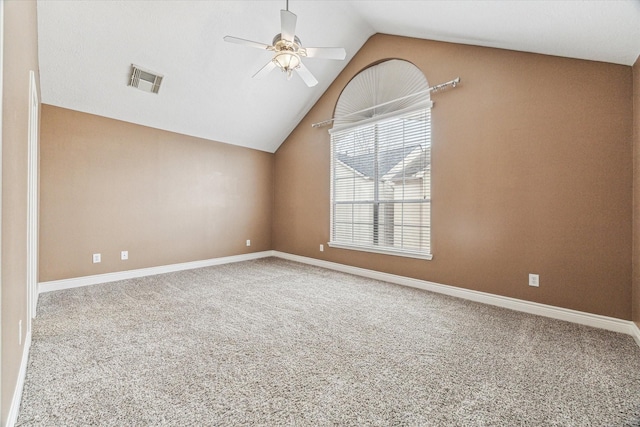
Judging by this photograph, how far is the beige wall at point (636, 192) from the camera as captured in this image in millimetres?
2268

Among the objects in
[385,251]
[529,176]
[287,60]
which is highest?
[287,60]

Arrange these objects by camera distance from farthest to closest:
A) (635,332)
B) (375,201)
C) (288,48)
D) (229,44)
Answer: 1. (375,201)
2. (229,44)
3. (288,48)
4. (635,332)

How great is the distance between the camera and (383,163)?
4.14 m

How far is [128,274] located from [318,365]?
3.56m

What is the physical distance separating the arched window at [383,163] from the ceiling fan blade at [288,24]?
75.5 inches

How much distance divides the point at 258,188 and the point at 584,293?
506cm

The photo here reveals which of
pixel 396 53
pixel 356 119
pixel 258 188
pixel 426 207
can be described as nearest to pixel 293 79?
pixel 356 119

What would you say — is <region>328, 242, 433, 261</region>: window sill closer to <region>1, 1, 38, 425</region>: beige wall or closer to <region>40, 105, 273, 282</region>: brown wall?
<region>40, 105, 273, 282</region>: brown wall

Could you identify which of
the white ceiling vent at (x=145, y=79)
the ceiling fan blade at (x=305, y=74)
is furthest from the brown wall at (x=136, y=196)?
the ceiling fan blade at (x=305, y=74)

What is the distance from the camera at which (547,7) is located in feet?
6.87

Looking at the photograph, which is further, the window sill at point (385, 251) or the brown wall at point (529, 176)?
the window sill at point (385, 251)

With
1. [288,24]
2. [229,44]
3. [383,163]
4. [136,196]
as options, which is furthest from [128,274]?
[383,163]

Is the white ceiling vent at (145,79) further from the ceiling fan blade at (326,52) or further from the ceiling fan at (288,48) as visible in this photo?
the ceiling fan blade at (326,52)

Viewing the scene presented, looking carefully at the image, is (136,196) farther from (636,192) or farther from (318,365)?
(636,192)
